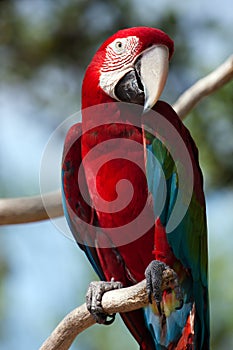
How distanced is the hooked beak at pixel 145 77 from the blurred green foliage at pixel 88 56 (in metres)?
1.28

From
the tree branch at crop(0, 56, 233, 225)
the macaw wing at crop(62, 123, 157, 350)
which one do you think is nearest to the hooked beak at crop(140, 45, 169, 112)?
the macaw wing at crop(62, 123, 157, 350)

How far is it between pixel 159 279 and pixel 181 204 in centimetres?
32

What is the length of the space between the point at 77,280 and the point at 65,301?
0.25 metres

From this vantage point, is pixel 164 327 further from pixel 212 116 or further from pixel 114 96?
pixel 212 116

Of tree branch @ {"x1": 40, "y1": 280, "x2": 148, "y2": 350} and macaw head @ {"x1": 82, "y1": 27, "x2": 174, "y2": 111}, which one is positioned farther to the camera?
macaw head @ {"x1": 82, "y1": 27, "x2": 174, "y2": 111}

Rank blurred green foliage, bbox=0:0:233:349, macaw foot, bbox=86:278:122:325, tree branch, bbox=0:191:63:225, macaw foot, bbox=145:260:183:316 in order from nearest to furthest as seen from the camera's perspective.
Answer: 1. macaw foot, bbox=145:260:183:316
2. macaw foot, bbox=86:278:122:325
3. tree branch, bbox=0:191:63:225
4. blurred green foliage, bbox=0:0:233:349

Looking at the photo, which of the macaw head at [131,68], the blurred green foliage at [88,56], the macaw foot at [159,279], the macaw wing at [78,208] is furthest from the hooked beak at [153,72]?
the blurred green foliage at [88,56]

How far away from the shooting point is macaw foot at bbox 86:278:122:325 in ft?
7.61

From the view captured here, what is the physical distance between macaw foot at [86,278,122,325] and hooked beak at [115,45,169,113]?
54cm

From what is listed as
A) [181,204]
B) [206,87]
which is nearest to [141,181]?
[181,204]

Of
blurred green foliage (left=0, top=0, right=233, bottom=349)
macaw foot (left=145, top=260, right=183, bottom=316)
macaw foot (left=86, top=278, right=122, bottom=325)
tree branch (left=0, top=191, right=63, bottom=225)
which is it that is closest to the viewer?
macaw foot (left=145, top=260, right=183, bottom=316)

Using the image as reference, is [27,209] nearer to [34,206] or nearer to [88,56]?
[34,206]

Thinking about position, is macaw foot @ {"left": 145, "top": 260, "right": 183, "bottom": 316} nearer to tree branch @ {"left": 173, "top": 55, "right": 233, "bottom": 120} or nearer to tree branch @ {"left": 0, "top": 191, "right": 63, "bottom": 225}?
tree branch @ {"left": 0, "top": 191, "right": 63, "bottom": 225}

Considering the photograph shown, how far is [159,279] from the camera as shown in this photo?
2184 millimetres
